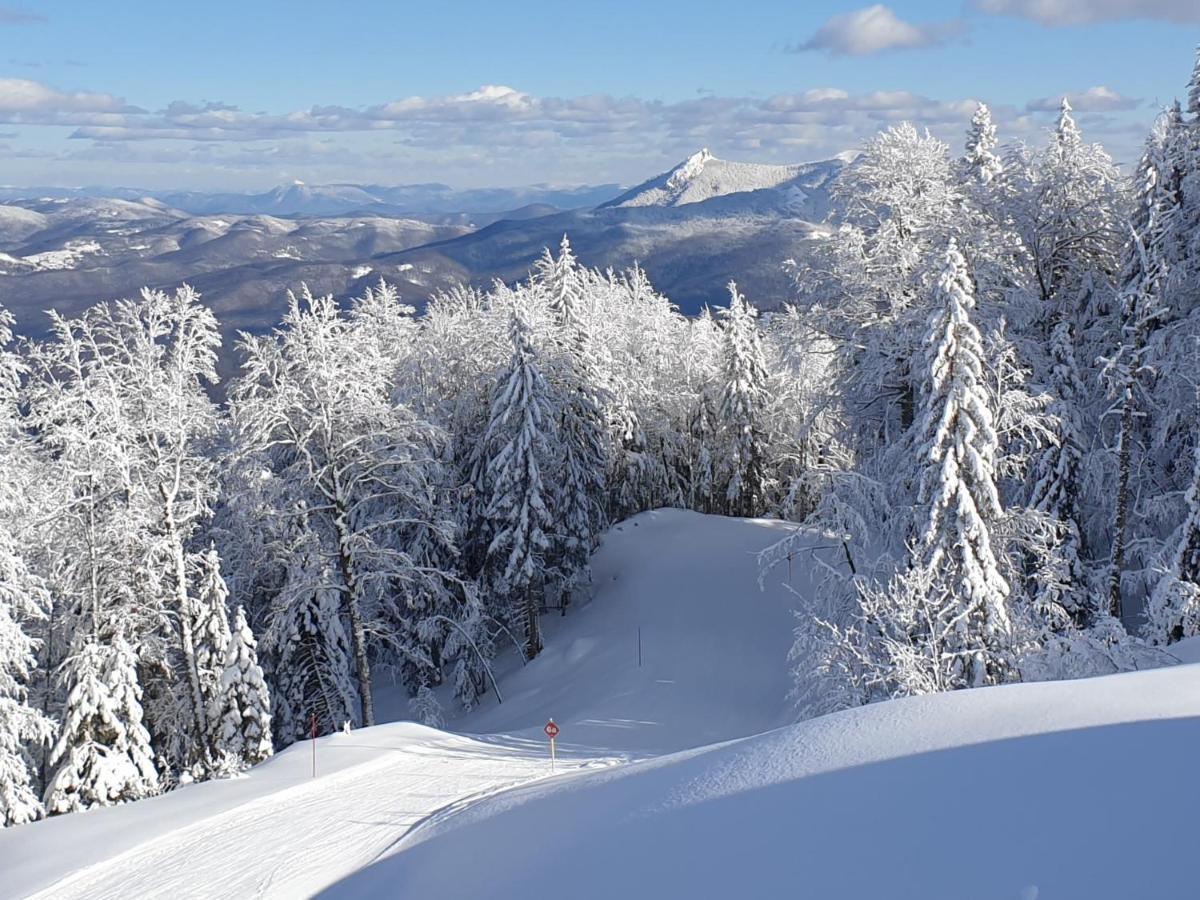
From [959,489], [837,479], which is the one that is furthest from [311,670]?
[959,489]

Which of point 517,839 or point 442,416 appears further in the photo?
point 442,416

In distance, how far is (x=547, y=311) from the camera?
31891 millimetres

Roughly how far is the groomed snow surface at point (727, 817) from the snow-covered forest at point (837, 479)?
180 inches

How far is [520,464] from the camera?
26734 millimetres

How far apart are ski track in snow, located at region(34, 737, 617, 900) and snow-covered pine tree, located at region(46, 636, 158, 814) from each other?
6.15m

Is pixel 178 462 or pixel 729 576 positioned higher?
pixel 178 462

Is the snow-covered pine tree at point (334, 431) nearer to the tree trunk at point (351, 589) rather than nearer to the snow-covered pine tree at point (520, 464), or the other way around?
the tree trunk at point (351, 589)

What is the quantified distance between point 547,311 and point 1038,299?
17.0m

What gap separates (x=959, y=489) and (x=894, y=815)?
367 inches

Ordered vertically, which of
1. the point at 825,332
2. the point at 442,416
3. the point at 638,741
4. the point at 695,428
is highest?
the point at 825,332

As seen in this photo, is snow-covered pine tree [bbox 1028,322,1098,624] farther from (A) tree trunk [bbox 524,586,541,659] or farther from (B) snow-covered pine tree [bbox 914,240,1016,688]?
(A) tree trunk [bbox 524,586,541,659]

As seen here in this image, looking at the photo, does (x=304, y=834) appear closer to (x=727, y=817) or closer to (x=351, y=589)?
(x=727, y=817)

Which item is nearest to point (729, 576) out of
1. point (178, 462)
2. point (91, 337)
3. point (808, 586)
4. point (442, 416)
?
point (808, 586)

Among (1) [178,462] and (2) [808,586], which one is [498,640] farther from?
(1) [178,462]
